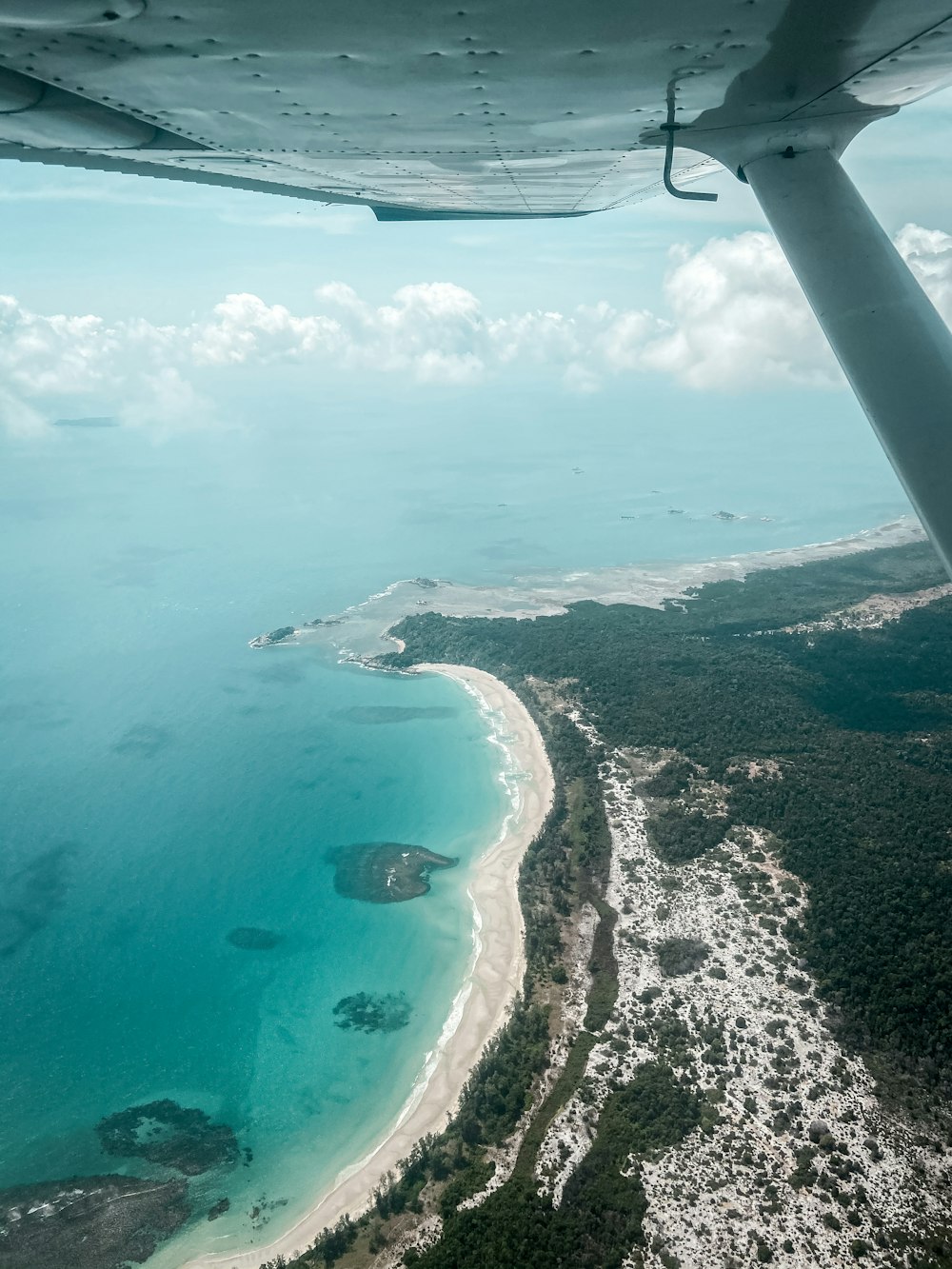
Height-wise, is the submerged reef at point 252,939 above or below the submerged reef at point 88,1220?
above

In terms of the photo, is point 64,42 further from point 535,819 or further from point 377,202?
point 535,819

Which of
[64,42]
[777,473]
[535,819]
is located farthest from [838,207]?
[777,473]

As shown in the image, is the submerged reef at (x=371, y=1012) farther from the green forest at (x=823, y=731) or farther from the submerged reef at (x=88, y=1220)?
the green forest at (x=823, y=731)

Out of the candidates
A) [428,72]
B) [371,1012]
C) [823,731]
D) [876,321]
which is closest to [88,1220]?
[371,1012]

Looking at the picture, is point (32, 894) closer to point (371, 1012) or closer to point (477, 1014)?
point (371, 1012)

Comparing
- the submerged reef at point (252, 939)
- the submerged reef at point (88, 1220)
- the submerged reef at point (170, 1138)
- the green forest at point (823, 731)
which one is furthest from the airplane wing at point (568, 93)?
the submerged reef at point (252, 939)

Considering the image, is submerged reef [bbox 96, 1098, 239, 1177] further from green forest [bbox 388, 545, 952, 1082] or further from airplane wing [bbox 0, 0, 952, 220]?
airplane wing [bbox 0, 0, 952, 220]
